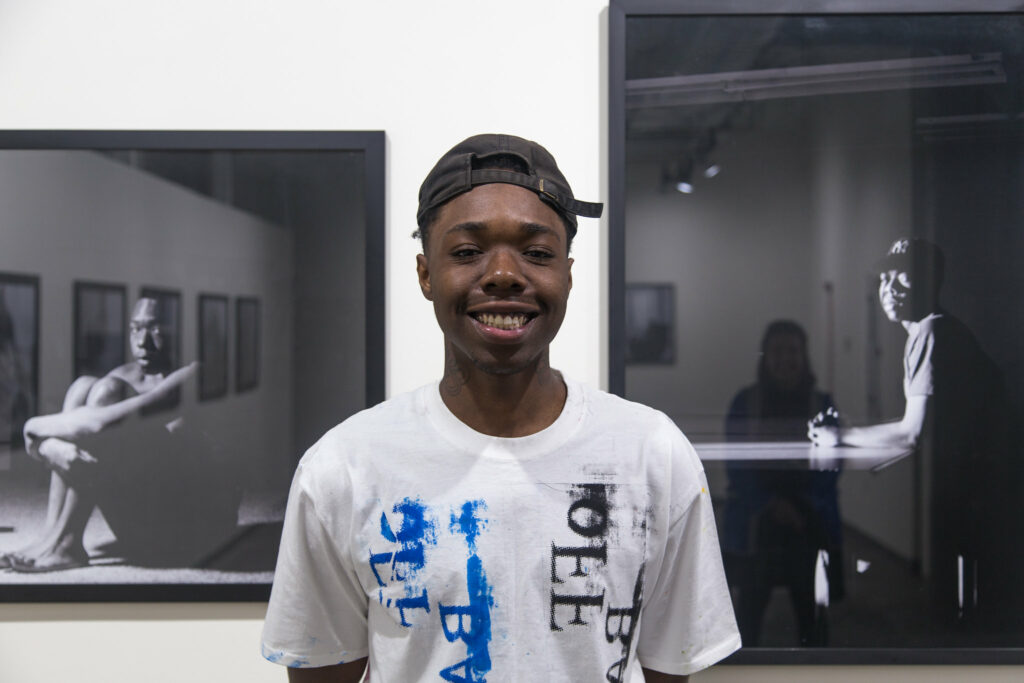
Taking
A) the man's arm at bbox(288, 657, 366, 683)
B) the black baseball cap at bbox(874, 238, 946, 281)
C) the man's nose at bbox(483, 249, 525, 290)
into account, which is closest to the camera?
the man's nose at bbox(483, 249, 525, 290)

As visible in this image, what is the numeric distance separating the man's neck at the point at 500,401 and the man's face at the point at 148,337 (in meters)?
0.54

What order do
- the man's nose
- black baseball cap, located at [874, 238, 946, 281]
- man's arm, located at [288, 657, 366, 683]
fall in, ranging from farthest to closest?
black baseball cap, located at [874, 238, 946, 281]
man's arm, located at [288, 657, 366, 683]
the man's nose

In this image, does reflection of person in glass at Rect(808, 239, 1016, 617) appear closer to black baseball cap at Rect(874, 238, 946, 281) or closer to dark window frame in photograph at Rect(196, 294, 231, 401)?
black baseball cap at Rect(874, 238, 946, 281)

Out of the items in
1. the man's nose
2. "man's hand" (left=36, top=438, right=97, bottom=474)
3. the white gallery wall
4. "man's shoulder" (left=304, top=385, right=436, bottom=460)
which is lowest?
"man's hand" (left=36, top=438, right=97, bottom=474)

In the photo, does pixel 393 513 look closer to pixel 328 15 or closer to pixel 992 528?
pixel 328 15

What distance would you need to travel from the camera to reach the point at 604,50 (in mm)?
1042

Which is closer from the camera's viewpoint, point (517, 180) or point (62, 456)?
point (517, 180)

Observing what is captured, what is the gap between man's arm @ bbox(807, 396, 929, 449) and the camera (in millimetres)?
1010

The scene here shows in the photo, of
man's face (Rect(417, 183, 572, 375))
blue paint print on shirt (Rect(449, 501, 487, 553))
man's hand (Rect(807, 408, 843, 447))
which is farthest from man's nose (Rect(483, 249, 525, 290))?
man's hand (Rect(807, 408, 843, 447))

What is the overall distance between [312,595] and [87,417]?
1.78 ft

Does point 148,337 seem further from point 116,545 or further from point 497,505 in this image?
point 497,505

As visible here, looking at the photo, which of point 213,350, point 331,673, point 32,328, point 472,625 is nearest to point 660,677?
point 472,625

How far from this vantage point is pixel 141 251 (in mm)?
1025

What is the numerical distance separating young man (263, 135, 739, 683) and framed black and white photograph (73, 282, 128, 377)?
1.61 ft
